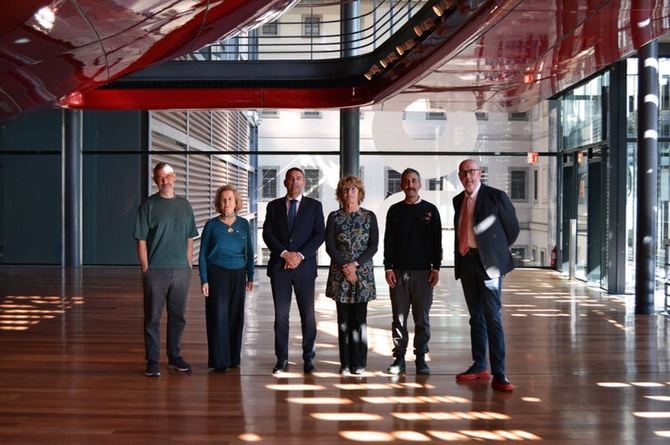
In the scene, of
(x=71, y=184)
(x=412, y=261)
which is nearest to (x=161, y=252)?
(x=412, y=261)

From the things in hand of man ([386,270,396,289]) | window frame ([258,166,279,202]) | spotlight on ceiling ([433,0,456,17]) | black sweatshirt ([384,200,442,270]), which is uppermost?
spotlight on ceiling ([433,0,456,17])

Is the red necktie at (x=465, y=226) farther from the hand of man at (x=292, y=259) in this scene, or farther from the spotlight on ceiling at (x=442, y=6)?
the spotlight on ceiling at (x=442, y=6)

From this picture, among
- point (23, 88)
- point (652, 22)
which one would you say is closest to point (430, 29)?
point (652, 22)

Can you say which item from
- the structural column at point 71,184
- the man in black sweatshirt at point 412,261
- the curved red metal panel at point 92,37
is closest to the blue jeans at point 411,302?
the man in black sweatshirt at point 412,261

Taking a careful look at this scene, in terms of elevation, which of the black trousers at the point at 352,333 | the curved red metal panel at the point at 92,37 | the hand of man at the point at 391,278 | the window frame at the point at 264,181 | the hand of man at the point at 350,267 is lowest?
the black trousers at the point at 352,333

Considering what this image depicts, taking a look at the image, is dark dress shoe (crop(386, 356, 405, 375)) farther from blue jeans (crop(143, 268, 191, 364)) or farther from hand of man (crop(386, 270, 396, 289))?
blue jeans (crop(143, 268, 191, 364))

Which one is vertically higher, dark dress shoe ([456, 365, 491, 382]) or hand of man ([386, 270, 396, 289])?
hand of man ([386, 270, 396, 289])

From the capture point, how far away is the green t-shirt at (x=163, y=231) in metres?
6.66

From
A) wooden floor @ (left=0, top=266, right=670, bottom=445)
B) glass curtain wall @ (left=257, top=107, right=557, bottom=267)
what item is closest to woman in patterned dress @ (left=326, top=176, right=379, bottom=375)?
wooden floor @ (left=0, top=266, right=670, bottom=445)

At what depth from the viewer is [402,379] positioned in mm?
6590

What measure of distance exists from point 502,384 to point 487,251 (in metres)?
0.96

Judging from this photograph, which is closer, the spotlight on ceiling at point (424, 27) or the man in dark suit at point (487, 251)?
the man in dark suit at point (487, 251)

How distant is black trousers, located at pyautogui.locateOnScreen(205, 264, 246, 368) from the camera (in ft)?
22.2

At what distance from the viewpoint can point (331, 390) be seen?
621 centimetres
